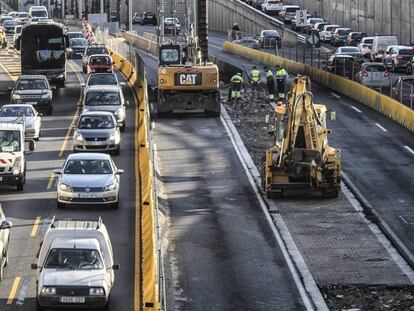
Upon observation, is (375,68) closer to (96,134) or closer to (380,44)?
(380,44)

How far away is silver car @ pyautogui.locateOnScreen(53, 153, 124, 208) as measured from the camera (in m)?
34.5

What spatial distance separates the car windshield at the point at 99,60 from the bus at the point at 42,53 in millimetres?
5658

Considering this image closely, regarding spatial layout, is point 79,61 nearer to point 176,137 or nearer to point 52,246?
point 176,137

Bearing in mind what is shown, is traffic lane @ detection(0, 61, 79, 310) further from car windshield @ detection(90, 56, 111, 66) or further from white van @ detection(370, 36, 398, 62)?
white van @ detection(370, 36, 398, 62)

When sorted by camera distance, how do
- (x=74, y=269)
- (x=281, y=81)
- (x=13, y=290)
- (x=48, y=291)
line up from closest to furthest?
(x=48, y=291) < (x=74, y=269) < (x=13, y=290) < (x=281, y=81)

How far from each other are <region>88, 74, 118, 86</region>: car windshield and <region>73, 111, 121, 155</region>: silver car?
1480 cm

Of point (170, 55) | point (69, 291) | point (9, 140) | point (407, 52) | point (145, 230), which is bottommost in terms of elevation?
point (69, 291)

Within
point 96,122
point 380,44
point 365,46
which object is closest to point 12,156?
point 96,122

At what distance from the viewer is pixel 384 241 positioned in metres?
32.8

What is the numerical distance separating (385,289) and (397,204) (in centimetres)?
952

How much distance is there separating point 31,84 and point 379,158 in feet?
61.5

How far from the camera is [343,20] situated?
110 meters

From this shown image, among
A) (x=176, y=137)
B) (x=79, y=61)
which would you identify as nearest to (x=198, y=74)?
(x=176, y=137)

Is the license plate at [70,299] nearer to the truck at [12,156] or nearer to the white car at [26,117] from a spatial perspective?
the truck at [12,156]
